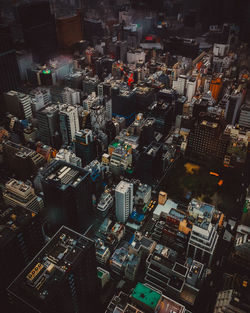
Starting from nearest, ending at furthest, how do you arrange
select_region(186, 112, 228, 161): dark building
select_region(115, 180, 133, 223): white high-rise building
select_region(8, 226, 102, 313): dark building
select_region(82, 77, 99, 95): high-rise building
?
select_region(8, 226, 102, 313): dark building < select_region(115, 180, 133, 223): white high-rise building < select_region(186, 112, 228, 161): dark building < select_region(82, 77, 99, 95): high-rise building

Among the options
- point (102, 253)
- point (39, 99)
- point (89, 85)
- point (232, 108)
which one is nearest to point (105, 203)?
point (102, 253)

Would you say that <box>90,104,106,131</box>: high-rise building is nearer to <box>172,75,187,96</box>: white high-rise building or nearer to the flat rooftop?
<box>172,75,187,96</box>: white high-rise building

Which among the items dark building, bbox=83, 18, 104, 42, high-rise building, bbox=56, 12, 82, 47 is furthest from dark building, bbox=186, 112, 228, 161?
dark building, bbox=83, 18, 104, 42

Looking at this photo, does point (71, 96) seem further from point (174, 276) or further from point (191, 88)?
point (174, 276)

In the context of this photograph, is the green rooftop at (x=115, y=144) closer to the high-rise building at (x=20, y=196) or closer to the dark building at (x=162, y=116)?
the dark building at (x=162, y=116)

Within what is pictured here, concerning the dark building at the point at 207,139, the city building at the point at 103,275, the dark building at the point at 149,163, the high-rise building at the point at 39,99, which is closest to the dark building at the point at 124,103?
the high-rise building at the point at 39,99

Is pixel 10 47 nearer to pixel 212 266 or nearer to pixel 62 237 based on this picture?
pixel 62 237

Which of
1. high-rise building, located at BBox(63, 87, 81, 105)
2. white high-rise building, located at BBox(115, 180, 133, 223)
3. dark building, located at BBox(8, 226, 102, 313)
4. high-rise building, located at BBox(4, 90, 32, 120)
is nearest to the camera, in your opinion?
dark building, located at BBox(8, 226, 102, 313)
